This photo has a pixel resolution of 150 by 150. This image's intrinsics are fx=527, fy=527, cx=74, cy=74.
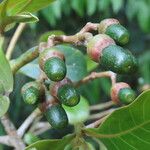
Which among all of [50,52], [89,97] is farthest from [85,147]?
[89,97]

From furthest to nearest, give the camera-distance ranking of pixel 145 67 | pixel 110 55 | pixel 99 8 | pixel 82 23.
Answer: pixel 82 23, pixel 145 67, pixel 99 8, pixel 110 55

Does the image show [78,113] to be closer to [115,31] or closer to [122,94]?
[122,94]

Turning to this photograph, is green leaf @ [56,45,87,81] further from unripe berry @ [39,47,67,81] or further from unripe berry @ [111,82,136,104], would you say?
unripe berry @ [39,47,67,81]

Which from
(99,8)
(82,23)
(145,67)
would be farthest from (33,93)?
(82,23)

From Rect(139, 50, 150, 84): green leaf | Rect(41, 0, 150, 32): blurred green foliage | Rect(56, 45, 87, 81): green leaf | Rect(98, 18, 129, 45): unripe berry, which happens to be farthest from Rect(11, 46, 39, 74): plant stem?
Rect(139, 50, 150, 84): green leaf

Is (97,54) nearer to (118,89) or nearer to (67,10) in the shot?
(118,89)

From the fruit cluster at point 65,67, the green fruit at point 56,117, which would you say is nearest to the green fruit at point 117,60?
the fruit cluster at point 65,67

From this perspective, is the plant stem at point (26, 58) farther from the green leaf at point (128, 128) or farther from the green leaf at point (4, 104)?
the green leaf at point (128, 128)
